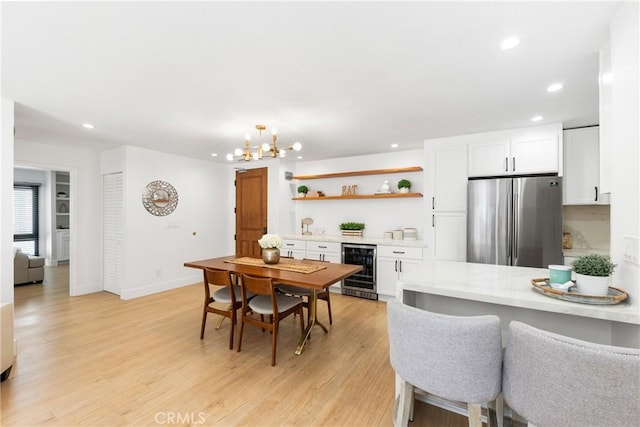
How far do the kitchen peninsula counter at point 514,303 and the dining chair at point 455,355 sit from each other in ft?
0.97

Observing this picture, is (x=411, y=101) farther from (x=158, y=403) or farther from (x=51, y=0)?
(x=158, y=403)

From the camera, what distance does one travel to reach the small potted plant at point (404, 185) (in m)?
4.55

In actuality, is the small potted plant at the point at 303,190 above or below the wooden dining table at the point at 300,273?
above

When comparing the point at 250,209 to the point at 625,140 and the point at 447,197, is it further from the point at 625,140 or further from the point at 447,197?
the point at 625,140

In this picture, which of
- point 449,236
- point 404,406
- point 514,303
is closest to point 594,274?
point 514,303

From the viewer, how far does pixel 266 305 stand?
2.71 m

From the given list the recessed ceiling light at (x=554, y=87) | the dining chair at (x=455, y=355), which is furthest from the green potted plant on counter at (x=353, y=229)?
the dining chair at (x=455, y=355)

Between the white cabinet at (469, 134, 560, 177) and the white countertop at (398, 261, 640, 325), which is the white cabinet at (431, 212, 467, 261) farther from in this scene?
the white countertop at (398, 261, 640, 325)

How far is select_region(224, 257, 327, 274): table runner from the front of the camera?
288 centimetres

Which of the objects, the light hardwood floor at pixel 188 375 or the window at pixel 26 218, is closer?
the light hardwood floor at pixel 188 375

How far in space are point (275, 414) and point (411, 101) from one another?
2.76 metres

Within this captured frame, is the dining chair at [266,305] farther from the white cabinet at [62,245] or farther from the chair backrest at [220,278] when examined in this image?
the white cabinet at [62,245]

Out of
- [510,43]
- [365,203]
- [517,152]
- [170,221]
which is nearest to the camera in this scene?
[510,43]

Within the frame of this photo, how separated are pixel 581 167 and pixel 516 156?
0.70 metres
